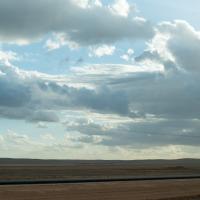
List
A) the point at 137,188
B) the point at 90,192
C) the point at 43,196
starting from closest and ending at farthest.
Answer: the point at 43,196 < the point at 90,192 < the point at 137,188

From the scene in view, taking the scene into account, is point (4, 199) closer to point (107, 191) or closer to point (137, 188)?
point (107, 191)

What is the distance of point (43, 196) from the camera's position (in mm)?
35938

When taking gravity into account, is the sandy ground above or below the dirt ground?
below

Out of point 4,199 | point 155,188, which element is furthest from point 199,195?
point 4,199

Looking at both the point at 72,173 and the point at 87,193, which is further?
the point at 72,173

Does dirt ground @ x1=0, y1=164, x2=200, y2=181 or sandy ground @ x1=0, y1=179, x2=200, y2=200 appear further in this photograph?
dirt ground @ x1=0, y1=164, x2=200, y2=181

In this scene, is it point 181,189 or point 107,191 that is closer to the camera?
point 107,191

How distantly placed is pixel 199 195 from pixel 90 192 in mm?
9431

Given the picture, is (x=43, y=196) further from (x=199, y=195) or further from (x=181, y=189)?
(x=181, y=189)

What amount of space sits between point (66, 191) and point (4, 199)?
8.31m

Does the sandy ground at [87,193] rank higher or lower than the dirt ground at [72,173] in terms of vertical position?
lower

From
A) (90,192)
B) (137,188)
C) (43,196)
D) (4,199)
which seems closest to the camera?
(4,199)

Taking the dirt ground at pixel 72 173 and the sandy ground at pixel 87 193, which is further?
the dirt ground at pixel 72 173

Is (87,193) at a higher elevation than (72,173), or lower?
lower
